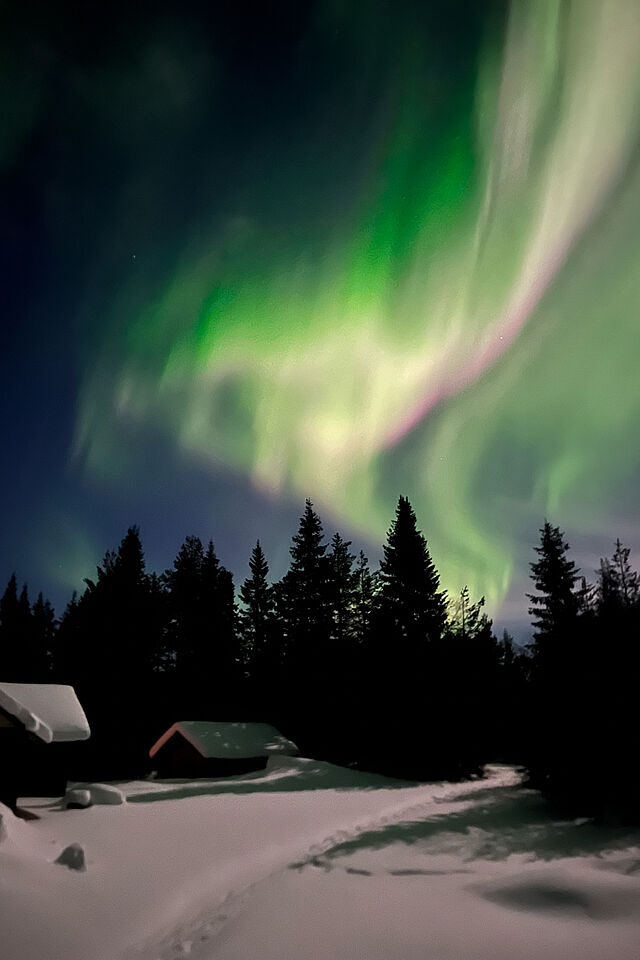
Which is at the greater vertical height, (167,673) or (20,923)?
(167,673)

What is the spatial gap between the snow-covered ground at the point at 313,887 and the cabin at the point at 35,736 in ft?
6.73

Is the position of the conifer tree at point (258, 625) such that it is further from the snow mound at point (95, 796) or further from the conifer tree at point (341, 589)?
the snow mound at point (95, 796)

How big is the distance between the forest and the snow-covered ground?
9.95ft

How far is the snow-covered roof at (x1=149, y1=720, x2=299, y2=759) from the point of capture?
2988cm

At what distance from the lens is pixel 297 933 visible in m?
7.59

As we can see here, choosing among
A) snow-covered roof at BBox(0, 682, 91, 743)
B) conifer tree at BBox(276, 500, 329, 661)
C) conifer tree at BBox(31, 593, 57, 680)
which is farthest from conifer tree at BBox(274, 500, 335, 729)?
conifer tree at BBox(31, 593, 57, 680)

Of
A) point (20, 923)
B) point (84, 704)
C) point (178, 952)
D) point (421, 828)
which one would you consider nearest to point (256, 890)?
point (178, 952)

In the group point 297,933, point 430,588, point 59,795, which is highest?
point 430,588

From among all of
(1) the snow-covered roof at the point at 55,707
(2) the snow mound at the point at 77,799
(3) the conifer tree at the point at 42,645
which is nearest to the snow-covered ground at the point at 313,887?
(2) the snow mound at the point at 77,799

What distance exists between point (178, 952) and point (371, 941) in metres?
2.59

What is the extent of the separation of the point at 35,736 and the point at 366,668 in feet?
74.9

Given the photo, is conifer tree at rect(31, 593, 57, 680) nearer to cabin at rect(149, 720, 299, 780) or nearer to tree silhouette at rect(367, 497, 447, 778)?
cabin at rect(149, 720, 299, 780)

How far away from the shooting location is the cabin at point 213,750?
1168 inches

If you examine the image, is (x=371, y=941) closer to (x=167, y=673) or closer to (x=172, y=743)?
(x=172, y=743)
